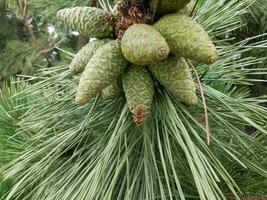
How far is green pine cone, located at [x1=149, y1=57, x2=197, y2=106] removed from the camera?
1.54 feet

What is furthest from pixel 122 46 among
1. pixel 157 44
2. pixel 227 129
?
pixel 227 129

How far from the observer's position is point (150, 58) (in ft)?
1.44

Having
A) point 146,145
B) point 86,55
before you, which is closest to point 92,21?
point 86,55

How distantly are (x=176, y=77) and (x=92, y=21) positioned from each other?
114 millimetres

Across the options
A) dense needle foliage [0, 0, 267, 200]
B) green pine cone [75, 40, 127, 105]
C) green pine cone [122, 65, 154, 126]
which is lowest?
dense needle foliage [0, 0, 267, 200]

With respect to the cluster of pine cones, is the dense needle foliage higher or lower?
lower

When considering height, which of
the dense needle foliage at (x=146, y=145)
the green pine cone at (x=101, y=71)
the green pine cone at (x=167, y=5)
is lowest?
the dense needle foliage at (x=146, y=145)

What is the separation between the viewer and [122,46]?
46cm

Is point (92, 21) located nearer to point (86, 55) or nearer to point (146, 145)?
point (86, 55)

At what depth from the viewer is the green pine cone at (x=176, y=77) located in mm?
469

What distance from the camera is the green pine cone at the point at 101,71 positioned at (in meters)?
0.46

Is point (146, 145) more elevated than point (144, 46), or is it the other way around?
point (144, 46)

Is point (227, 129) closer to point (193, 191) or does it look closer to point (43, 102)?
point (193, 191)

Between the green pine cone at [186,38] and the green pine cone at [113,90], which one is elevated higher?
the green pine cone at [186,38]
